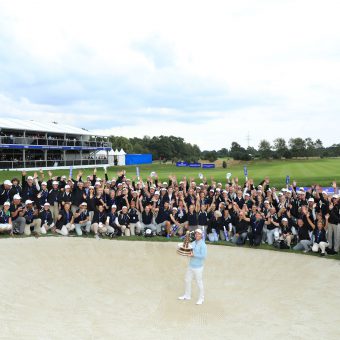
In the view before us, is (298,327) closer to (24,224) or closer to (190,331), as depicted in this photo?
(190,331)

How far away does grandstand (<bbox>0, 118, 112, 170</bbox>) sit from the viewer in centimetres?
5988

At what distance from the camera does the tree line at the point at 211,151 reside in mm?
103812

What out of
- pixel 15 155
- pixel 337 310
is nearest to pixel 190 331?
pixel 337 310

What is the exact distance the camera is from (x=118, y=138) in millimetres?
134500

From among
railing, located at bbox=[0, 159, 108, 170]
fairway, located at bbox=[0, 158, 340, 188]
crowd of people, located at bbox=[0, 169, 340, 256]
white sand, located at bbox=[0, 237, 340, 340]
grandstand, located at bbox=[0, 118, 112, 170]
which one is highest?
grandstand, located at bbox=[0, 118, 112, 170]

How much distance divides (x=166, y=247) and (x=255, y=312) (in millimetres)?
7026

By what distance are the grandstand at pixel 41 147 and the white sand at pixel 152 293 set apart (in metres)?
46.5

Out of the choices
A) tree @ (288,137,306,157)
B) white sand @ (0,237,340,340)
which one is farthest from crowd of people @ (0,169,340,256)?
tree @ (288,137,306,157)

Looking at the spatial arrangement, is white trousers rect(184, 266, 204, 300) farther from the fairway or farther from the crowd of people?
the fairway

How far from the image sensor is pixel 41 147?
211ft

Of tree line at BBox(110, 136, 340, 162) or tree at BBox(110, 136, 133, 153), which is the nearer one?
tree line at BBox(110, 136, 340, 162)

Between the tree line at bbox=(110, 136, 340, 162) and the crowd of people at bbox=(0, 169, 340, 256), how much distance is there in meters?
72.0

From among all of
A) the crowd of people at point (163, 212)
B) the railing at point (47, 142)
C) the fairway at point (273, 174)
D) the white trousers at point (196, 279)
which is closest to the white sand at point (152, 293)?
the white trousers at point (196, 279)

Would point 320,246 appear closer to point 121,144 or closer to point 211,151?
point 211,151
